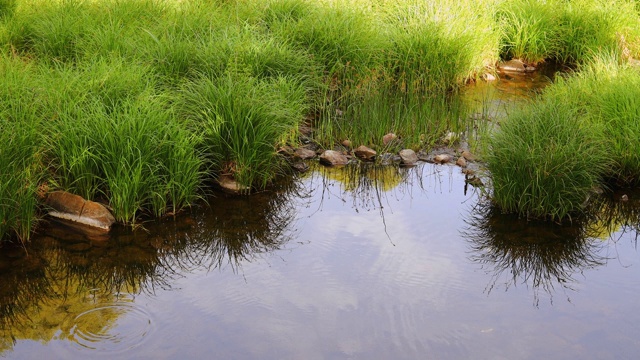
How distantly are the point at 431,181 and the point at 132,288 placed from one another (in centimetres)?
291

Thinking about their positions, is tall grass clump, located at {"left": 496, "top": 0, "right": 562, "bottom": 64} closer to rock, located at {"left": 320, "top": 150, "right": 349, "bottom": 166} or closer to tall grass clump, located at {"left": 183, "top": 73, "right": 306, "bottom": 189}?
rock, located at {"left": 320, "top": 150, "right": 349, "bottom": 166}

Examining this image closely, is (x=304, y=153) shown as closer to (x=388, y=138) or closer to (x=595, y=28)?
(x=388, y=138)

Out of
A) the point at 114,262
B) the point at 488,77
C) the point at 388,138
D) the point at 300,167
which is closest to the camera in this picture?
the point at 114,262

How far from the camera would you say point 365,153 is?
273 inches

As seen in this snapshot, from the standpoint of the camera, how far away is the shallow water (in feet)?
13.6

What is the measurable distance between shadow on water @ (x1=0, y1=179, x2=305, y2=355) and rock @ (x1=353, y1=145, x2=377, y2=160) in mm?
1121

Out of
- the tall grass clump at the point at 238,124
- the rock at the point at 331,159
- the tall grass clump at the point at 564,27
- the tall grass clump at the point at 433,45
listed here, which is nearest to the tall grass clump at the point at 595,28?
the tall grass clump at the point at 564,27

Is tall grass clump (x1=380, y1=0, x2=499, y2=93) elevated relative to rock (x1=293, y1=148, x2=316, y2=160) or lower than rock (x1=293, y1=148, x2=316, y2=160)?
elevated

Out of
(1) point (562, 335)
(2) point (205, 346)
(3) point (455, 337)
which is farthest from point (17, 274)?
(1) point (562, 335)

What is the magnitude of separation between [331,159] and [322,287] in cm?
222

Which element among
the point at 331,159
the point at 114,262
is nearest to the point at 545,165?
the point at 331,159

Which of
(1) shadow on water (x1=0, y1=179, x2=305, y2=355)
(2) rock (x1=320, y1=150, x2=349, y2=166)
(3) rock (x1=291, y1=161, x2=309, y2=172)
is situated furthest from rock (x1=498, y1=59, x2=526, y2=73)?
(1) shadow on water (x1=0, y1=179, x2=305, y2=355)

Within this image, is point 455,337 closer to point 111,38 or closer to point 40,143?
point 40,143

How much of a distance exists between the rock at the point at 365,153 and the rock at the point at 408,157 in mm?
252
